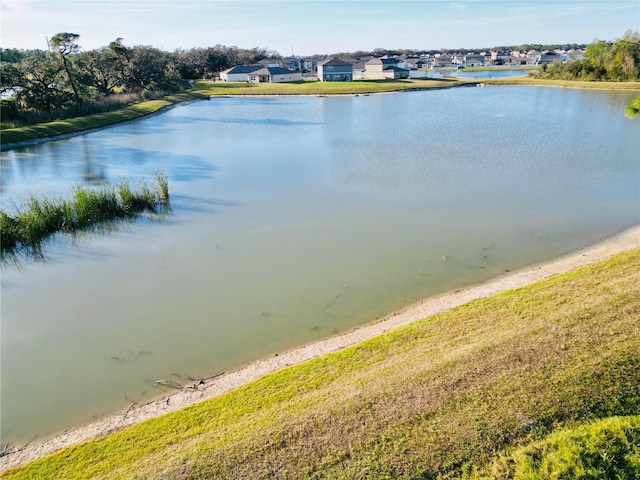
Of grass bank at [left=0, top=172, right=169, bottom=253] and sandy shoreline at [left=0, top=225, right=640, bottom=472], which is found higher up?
grass bank at [left=0, top=172, right=169, bottom=253]

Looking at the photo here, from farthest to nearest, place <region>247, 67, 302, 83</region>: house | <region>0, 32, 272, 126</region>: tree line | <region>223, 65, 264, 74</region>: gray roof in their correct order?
1. <region>223, 65, 264, 74</region>: gray roof
2. <region>247, 67, 302, 83</region>: house
3. <region>0, 32, 272, 126</region>: tree line

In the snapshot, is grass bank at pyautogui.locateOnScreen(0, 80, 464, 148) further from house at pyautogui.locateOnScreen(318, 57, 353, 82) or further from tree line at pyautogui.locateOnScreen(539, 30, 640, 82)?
tree line at pyautogui.locateOnScreen(539, 30, 640, 82)

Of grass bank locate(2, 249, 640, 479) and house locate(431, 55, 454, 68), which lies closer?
grass bank locate(2, 249, 640, 479)

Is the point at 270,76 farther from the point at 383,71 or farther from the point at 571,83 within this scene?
the point at 571,83

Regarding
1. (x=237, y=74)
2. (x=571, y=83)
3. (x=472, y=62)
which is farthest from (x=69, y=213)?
(x=472, y=62)

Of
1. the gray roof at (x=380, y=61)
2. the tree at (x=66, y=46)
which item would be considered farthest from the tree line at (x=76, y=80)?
the gray roof at (x=380, y=61)

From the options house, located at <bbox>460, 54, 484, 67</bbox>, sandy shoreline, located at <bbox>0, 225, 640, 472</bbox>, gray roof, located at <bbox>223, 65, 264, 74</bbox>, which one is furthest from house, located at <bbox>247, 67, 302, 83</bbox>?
house, located at <bbox>460, 54, 484, 67</bbox>
